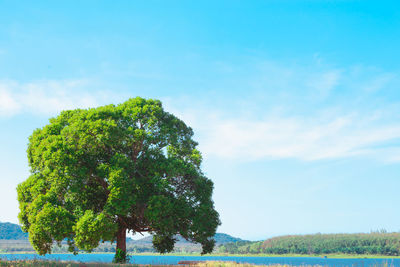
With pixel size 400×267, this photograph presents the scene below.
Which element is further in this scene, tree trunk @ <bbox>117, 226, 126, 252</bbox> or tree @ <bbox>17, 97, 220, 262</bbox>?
tree trunk @ <bbox>117, 226, 126, 252</bbox>

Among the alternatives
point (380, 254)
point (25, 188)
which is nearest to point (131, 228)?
point (25, 188)

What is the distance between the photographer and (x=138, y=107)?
3042cm

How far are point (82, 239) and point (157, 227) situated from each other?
21.6ft

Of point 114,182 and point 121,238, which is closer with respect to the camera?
point 114,182

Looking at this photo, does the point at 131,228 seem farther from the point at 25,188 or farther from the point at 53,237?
the point at 25,188

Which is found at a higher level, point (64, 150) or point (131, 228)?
point (64, 150)

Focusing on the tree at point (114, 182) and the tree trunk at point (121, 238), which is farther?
the tree trunk at point (121, 238)

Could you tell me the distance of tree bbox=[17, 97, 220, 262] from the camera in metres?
25.8

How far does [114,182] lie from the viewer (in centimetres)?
2583

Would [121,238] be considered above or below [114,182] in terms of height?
below

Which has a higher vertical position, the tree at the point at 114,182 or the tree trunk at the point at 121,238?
the tree at the point at 114,182

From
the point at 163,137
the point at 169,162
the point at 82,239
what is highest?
the point at 163,137

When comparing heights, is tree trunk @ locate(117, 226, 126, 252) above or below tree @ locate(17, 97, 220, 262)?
below

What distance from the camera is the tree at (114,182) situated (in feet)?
84.7
